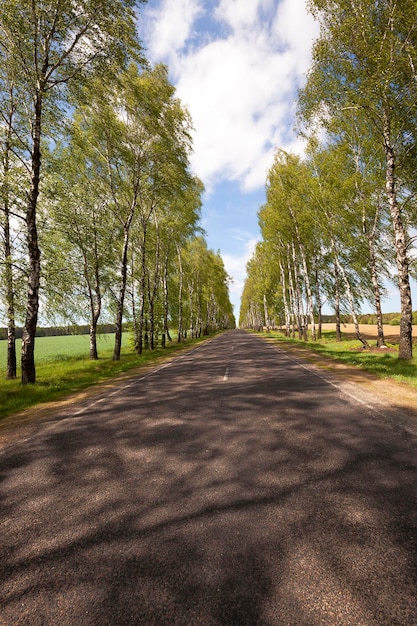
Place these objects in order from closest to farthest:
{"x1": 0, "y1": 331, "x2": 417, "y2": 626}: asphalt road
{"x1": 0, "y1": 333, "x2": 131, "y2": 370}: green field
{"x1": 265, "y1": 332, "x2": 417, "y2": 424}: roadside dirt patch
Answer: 1. {"x1": 0, "y1": 331, "x2": 417, "y2": 626}: asphalt road
2. {"x1": 265, "y1": 332, "x2": 417, "y2": 424}: roadside dirt patch
3. {"x1": 0, "y1": 333, "x2": 131, "y2": 370}: green field

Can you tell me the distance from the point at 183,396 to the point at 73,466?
362cm

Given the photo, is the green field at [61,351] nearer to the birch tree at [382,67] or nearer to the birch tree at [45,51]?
the birch tree at [45,51]

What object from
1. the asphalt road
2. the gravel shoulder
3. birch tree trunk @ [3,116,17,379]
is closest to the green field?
birch tree trunk @ [3,116,17,379]

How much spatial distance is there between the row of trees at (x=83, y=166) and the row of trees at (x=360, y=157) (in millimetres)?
8235

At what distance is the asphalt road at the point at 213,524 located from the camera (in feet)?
6.19

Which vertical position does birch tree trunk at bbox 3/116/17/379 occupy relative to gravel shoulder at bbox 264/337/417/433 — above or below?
above

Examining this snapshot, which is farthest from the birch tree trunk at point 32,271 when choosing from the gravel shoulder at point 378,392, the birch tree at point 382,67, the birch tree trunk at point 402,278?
the birch tree trunk at point 402,278

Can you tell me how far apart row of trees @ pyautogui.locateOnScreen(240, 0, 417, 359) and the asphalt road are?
32.8 ft

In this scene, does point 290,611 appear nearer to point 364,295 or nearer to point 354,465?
point 354,465

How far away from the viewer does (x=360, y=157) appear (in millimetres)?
17344

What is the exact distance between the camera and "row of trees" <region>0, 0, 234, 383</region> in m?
9.87

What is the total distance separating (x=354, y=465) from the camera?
11.9 ft

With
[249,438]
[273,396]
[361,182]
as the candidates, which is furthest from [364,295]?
[249,438]

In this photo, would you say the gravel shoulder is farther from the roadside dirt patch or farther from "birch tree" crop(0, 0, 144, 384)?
"birch tree" crop(0, 0, 144, 384)
